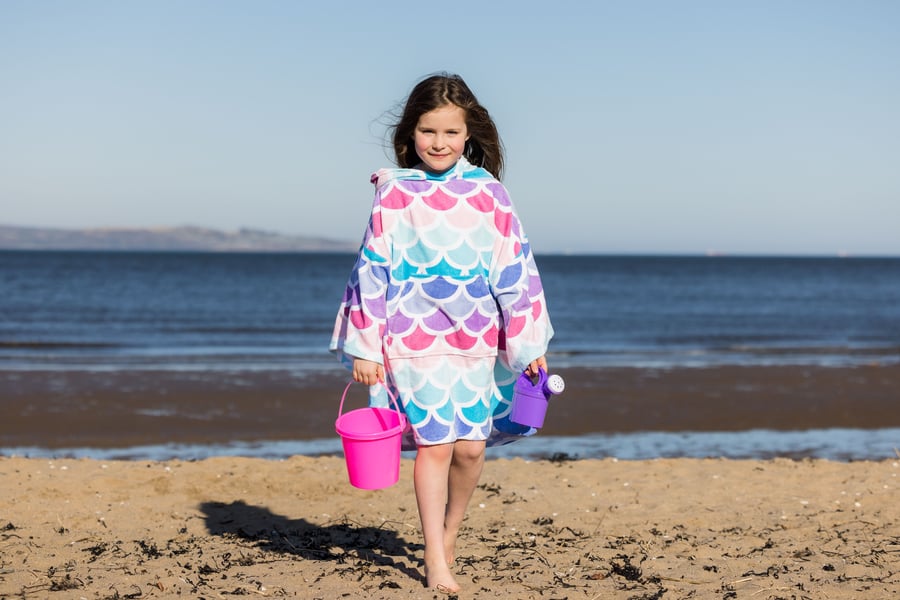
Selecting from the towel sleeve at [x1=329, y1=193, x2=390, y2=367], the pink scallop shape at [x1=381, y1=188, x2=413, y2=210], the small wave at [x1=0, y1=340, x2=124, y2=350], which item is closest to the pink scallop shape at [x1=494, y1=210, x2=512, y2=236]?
the pink scallop shape at [x1=381, y1=188, x2=413, y2=210]

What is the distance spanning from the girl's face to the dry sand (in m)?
1.64

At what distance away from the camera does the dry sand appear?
3.65 metres

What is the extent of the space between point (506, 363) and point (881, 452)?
19.4 ft

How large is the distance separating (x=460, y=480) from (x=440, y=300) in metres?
0.76

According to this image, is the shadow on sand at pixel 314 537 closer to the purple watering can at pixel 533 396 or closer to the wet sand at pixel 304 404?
the purple watering can at pixel 533 396

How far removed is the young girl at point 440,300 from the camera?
3.44m

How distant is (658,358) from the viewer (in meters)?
16.5

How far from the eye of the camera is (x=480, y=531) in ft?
15.6

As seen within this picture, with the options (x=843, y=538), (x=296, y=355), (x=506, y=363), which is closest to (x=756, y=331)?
(x=296, y=355)

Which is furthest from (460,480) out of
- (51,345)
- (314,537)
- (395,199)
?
(51,345)

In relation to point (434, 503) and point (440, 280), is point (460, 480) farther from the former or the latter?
point (440, 280)

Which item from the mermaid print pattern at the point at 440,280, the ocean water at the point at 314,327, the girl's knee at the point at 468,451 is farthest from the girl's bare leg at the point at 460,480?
Result: the ocean water at the point at 314,327

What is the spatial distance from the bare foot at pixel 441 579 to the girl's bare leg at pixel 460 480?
0.42ft

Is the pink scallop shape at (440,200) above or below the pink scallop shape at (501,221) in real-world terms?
above
